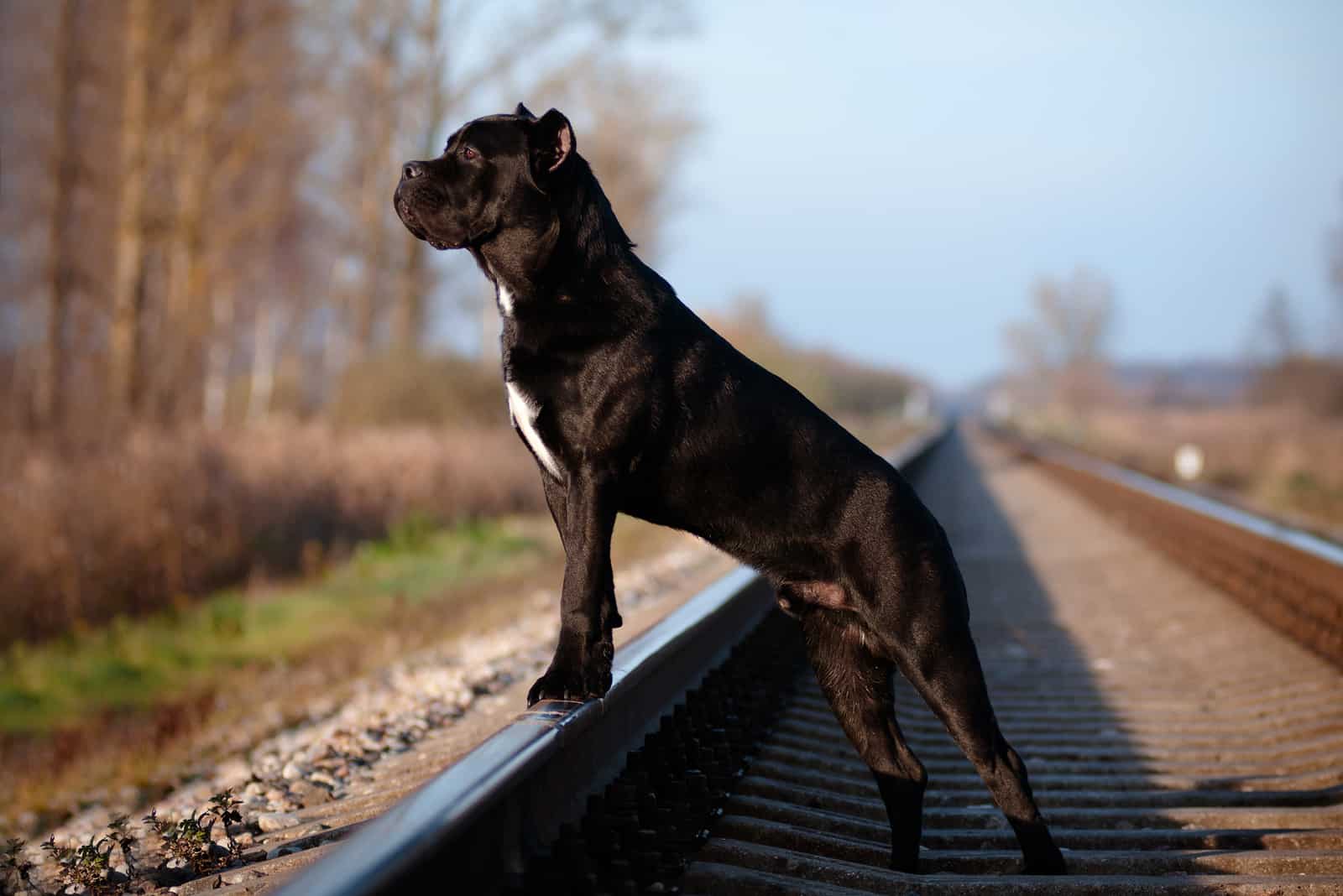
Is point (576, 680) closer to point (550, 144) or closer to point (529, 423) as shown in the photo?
point (529, 423)

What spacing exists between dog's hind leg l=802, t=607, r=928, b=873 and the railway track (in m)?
0.15

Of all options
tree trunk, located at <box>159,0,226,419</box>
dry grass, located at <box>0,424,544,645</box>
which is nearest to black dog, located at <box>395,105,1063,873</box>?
dry grass, located at <box>0,424,544,645</box>

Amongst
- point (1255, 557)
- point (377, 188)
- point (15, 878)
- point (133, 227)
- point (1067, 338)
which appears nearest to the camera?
→ point (15, 878)

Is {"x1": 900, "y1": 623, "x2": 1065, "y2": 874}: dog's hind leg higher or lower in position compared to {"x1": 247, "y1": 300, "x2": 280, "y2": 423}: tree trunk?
higher

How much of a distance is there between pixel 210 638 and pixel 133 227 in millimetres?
9150

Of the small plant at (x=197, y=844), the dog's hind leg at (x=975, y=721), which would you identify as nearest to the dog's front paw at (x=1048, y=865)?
the dog's hind leg at (x=975, y=721)

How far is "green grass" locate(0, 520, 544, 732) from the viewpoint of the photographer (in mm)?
9094

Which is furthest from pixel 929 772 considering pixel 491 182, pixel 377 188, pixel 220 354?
pixel 220 354

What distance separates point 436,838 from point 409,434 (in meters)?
16.9

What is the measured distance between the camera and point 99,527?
461 inches

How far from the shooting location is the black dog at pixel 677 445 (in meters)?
3.14

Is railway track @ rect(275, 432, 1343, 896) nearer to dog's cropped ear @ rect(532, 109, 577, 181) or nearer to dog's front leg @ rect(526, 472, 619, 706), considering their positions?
dog's front leg @ rect(526, 472, 619, 706)

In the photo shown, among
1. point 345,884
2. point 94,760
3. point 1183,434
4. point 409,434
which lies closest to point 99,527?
point 94,760

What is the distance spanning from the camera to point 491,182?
3.29 metres
